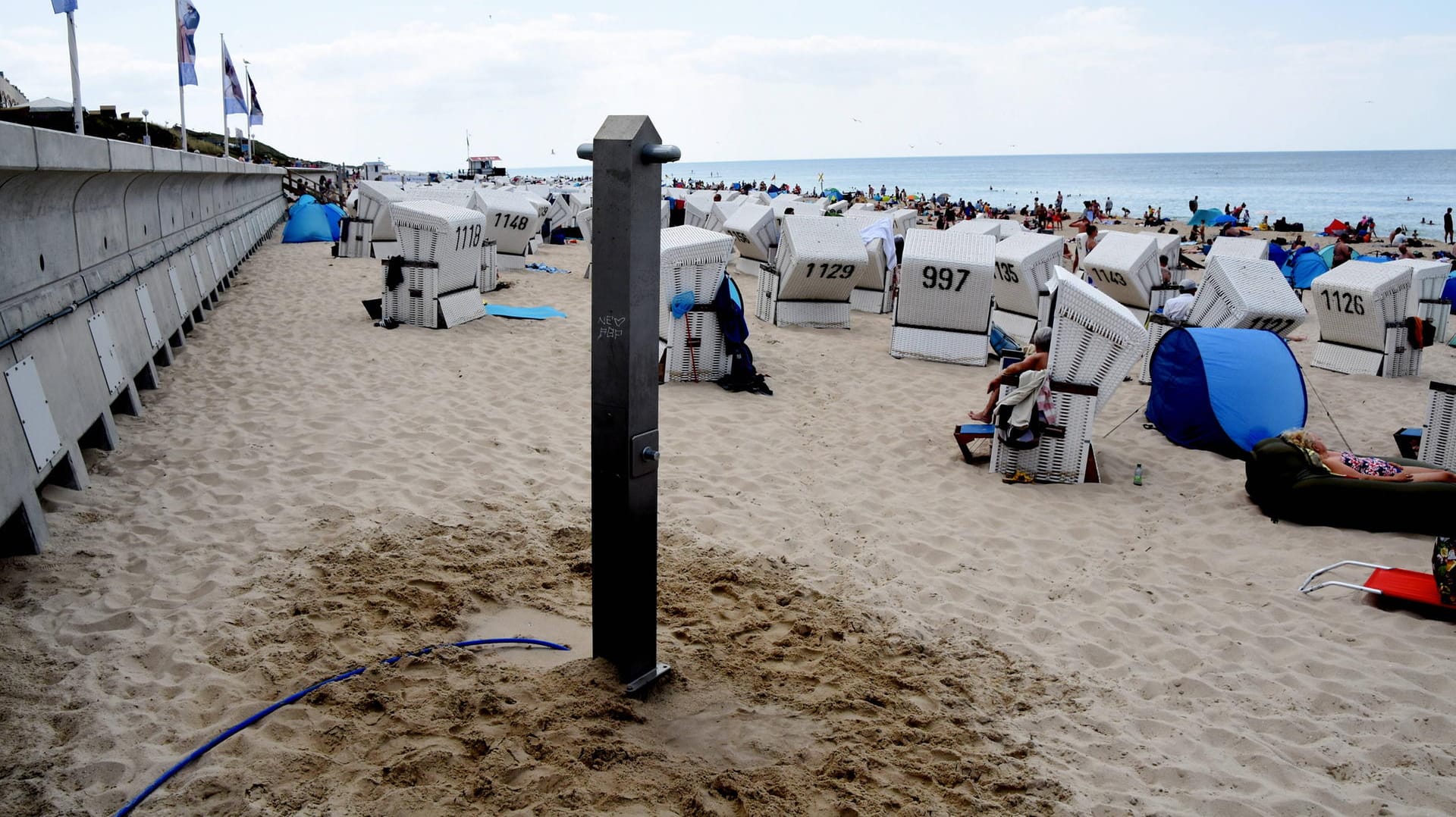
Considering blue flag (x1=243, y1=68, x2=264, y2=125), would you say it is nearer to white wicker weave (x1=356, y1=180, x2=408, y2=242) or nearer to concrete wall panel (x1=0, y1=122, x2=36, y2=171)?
white wicker weave (x1=356, y1=180, x2=408, y2=242)

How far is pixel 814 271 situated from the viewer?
45.7 feet

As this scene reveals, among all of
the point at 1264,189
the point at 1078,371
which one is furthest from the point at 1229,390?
the point at 1264,189

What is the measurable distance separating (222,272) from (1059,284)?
13762mm

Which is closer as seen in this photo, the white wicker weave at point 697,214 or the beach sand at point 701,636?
the beach sand at point 701,636

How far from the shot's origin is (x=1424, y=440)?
7426mm

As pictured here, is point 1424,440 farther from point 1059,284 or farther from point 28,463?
point 28,463

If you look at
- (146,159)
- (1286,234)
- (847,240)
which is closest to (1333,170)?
(1286,234)

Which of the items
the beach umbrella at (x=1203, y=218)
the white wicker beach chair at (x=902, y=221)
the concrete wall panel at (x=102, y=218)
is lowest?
the concrete wall panel at (x=102, y=218)

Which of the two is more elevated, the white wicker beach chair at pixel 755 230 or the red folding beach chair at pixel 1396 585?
the white wicker beach chair at pixel 755 230

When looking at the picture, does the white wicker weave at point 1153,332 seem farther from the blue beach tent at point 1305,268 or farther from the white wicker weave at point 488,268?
the white wicker weave at point 488,268

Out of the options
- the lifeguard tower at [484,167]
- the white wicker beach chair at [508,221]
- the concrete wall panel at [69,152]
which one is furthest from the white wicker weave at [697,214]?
the lifeguard tower at [484,167]

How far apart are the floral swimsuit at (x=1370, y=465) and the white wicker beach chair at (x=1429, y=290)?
649 cm

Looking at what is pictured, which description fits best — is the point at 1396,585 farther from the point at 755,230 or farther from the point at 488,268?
the point at 755,230

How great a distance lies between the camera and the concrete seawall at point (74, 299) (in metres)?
4.70
